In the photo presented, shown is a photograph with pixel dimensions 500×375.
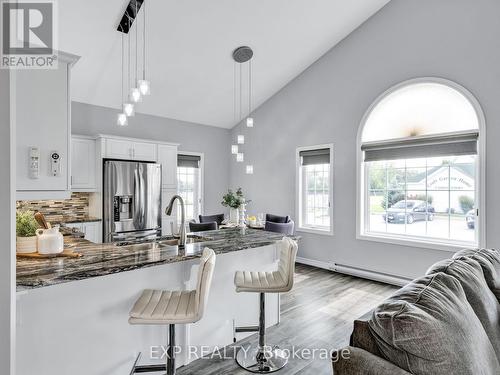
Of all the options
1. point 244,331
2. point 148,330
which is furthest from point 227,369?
point 148,330

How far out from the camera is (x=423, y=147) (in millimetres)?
4059

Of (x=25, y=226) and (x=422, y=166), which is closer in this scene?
(x=25, y=226)

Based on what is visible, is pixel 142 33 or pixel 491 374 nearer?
pixel 491 374

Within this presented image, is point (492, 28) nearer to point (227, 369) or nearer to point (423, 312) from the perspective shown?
point (423, 312)

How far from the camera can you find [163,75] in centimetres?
484

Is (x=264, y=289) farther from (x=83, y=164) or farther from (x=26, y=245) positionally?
(x=83, y=164)

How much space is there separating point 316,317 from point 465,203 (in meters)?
2.49

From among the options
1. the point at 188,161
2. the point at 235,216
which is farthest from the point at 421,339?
the point at 188,161

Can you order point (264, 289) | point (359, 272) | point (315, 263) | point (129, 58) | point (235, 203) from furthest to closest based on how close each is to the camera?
point (315, 263) → point (235, 203) → point (359, 272) → point (129, 58) → point (264, 289)

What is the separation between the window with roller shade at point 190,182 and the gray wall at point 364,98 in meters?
1.13

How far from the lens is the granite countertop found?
1.45 meters

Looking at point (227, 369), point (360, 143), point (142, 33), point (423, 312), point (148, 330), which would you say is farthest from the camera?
point (360, 143)

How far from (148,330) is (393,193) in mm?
3895

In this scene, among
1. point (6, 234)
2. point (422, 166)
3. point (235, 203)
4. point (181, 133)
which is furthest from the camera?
point (181, 133)
